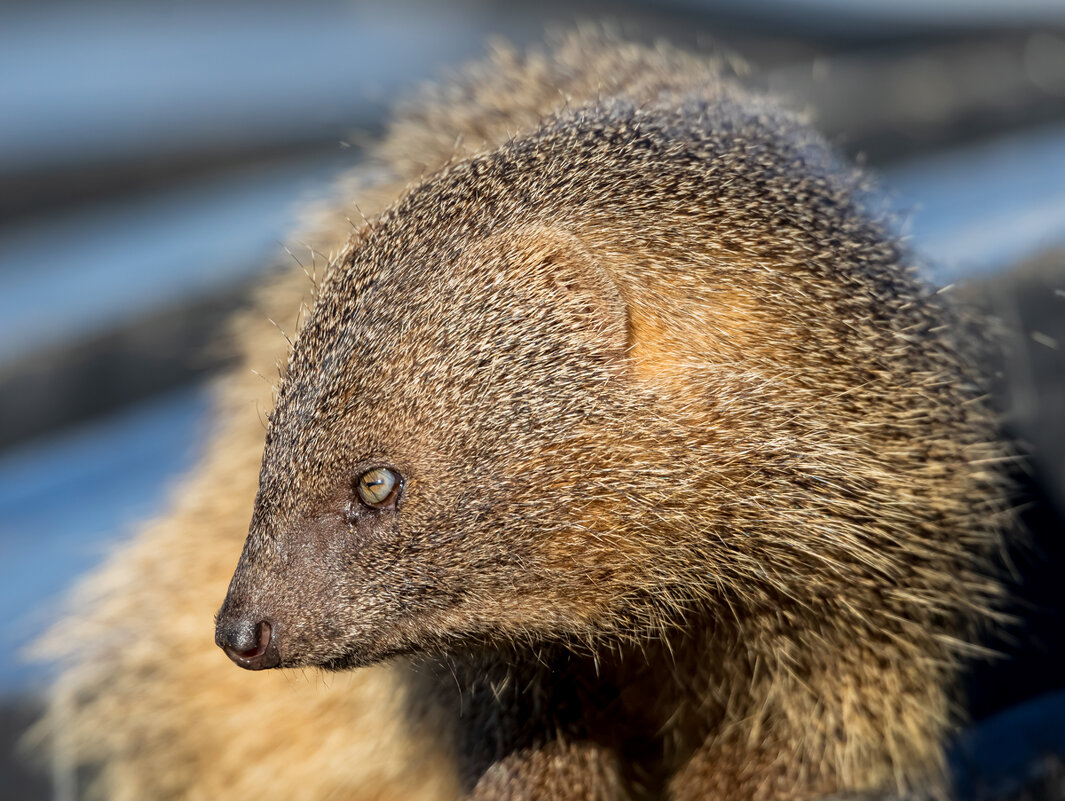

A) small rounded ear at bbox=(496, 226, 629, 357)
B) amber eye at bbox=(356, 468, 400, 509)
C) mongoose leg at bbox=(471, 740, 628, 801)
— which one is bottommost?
mongoose leg at bbox=(471, 740, 628, 801)

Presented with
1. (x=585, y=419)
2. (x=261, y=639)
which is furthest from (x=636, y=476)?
(x=261, y=639)

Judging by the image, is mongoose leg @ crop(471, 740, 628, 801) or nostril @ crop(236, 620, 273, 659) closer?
nostril @ crop(236, 620, 273, 659)

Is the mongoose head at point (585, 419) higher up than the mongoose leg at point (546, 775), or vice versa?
the mongoose head at point (585, 419)

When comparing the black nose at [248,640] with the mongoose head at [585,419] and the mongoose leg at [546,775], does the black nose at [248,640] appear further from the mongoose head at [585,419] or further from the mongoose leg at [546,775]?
the mongoose leg at [546,775]

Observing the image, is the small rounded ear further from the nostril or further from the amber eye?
the nostril

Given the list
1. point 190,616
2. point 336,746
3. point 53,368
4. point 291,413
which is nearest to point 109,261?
point 53,368

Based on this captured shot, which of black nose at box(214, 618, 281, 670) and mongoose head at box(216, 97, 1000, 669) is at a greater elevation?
mongoose head at box(216, 97, 1000, 669)

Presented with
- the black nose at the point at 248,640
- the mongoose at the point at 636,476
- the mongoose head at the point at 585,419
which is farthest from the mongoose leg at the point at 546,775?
the black nose at the point at 248,640

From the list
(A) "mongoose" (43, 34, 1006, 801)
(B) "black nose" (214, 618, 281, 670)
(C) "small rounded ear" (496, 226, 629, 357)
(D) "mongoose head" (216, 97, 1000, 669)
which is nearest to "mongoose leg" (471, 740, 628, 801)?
(A) "mongoose" (43, 34, 1006, 801)
